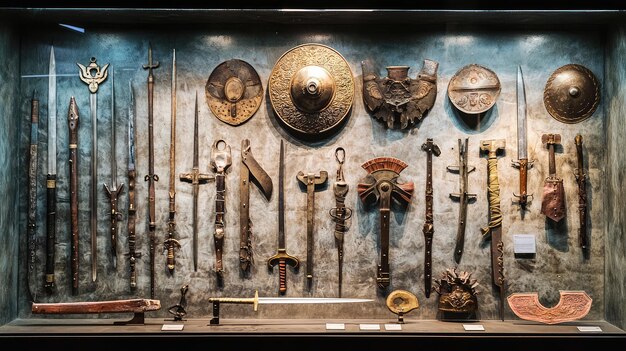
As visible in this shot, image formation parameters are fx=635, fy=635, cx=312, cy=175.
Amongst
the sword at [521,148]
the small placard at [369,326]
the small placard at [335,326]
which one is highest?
the sword at [521,148]

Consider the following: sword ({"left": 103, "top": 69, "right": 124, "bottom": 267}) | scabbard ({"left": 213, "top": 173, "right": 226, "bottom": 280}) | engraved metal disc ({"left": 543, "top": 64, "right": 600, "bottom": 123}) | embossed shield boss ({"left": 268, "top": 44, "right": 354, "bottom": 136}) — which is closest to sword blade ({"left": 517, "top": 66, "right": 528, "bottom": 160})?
engraved metal disc ({"left": 543, "top": 64, "right": 600, "bottom": 123})

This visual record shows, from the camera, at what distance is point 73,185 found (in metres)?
5.22

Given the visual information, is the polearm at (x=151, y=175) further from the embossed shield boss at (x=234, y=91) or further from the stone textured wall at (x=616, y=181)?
the stone textured wall at (x=616, y=181)

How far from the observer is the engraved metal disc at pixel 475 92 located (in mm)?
5199

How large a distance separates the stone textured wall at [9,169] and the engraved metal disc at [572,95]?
14.3 ft

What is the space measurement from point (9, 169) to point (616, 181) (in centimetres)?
484

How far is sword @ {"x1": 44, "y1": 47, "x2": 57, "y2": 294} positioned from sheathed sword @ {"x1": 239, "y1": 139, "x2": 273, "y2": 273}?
1.53 meters

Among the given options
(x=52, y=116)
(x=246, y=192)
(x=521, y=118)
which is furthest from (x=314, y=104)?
(x=52, y=116)

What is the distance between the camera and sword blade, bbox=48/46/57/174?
5230 millimetres

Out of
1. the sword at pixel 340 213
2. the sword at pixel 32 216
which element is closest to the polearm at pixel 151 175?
the sword at pixel 32 216

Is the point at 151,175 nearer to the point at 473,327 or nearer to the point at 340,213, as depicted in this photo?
the point at 340,213

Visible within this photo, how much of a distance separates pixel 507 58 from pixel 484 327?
2.20 m

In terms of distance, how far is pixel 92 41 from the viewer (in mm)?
5305
